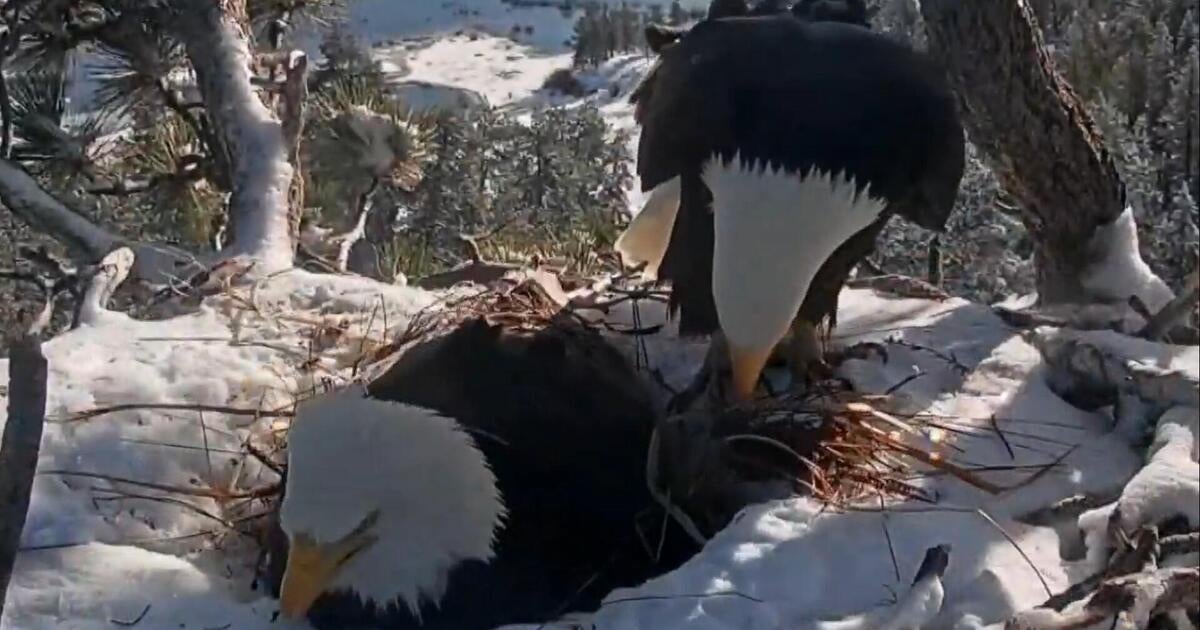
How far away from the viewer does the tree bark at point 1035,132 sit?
127 inches

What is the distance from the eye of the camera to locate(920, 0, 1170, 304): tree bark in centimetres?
323

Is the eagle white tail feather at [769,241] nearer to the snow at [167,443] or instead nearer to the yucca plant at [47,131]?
the snow at [167,443]

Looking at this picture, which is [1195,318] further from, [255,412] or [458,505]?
[255,412]

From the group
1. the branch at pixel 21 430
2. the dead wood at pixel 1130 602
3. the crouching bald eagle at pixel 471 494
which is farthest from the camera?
the crouching bald eagle at pixel 471 494

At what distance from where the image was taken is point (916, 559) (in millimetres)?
2059

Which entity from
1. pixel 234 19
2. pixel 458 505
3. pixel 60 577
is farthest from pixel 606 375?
pixel 234 19

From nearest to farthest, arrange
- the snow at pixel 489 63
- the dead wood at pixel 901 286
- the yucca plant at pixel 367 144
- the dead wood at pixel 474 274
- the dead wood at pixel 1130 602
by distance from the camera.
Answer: the dead wood at pixel 1130 602 < the dead wood at pixel 901 286 < the dead wood at pixel 474 274 < the yucca plant at pixel 367 144 < the snow at pixel 489 63

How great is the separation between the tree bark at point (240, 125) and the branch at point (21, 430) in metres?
2.26

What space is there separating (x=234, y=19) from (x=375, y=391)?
1.86m

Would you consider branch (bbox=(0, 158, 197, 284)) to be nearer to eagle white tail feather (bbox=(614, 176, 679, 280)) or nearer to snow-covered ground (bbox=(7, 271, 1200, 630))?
snow-covered ground (bbox=(7, 271, 1200, 630))

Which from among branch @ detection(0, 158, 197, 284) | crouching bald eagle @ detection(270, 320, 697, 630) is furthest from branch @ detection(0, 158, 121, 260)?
crouching bald eagle @ detection(270, 320, 697, 630)

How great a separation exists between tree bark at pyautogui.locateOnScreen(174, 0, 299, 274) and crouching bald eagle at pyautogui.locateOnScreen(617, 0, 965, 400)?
3.73 feet

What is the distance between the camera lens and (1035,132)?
10.7 ft

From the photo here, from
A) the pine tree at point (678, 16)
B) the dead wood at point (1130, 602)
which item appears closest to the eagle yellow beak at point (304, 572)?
the dead wood at point (1130, 602)
